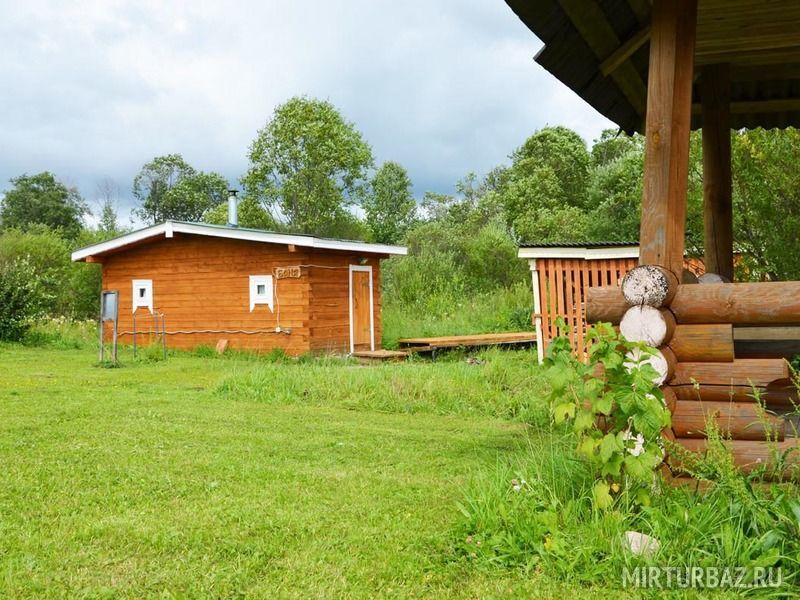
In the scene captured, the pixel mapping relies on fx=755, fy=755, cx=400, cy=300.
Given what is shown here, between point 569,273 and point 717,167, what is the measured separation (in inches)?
322

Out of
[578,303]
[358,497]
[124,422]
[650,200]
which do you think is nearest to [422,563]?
[358,497]

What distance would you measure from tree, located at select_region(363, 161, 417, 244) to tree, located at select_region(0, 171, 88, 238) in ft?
69.9

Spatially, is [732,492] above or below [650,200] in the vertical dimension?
below

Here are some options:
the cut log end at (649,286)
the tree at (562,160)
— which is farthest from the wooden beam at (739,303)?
the tree at (562,160)

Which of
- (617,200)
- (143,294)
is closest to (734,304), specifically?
(143,294)

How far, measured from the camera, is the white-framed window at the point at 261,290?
58.9 ft

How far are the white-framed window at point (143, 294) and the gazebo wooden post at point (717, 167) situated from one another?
16.3 m

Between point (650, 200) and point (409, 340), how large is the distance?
50.9 feet

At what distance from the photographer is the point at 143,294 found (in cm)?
2011

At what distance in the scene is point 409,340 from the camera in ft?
63.7

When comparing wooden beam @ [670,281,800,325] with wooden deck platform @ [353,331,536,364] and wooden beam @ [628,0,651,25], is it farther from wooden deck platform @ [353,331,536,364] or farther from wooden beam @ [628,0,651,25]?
wooden deck platform @ [353,331,536,364]

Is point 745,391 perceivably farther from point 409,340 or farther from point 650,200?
point 409,340

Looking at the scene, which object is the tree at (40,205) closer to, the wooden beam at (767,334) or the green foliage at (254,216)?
the green foliage at (254,216)

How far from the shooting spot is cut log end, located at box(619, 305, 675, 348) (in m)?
3.77
